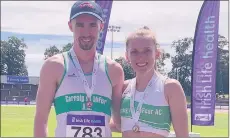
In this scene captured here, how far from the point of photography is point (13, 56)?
43.9 meters

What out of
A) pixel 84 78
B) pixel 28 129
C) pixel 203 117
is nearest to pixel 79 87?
pixel 84 78

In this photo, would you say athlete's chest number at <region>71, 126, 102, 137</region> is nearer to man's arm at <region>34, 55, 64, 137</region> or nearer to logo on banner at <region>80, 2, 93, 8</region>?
man's arm at <region>34, 55, 64, 137</region>

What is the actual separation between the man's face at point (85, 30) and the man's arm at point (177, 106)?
77 cm

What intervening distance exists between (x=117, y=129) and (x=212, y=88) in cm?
858

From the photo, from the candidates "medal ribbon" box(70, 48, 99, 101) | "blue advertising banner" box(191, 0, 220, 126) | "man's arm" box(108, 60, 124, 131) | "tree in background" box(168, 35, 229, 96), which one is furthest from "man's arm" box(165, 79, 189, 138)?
"tree in background" box(168, 35, 229, 96)

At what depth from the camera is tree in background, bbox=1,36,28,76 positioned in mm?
42188

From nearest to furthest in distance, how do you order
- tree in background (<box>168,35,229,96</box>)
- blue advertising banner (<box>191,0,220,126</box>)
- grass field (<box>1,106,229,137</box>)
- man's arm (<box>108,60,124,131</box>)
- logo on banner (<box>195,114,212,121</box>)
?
1. man's arm (<box>108,60,124,131</box>)
2. blue advertising banner (<box>191,0,220,126</box>)
3. logo on banner (<box>195,114,212,121</box>)
4. grass field (<box>1,106,229,137</box>)
5. tree in background (<box>168,35,229,96</box>)

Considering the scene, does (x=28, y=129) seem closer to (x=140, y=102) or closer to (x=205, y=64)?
(x=205, y=64)

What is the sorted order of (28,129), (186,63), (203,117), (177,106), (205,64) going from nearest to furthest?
(177,106), (205,64), (203,117), (28,129), (186,63)

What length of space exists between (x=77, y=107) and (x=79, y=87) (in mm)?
177

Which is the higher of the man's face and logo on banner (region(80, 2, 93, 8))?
logo on banner (region(80, 2, 93, 8))

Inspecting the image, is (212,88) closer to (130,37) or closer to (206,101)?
(206,101)

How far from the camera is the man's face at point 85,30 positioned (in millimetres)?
3604

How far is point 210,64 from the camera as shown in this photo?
39.1ft
